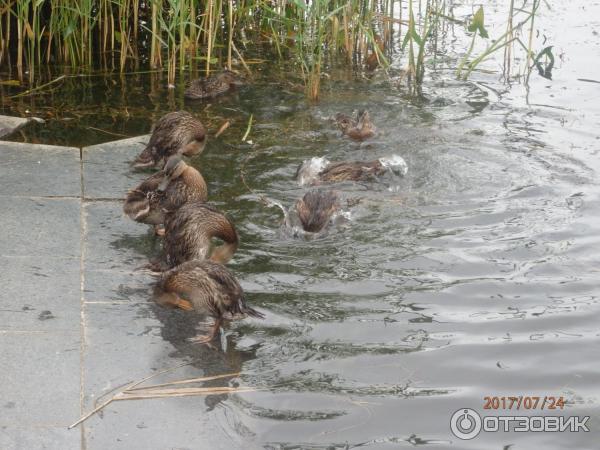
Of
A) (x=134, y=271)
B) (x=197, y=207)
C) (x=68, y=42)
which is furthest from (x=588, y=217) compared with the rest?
(x=68, y=42)

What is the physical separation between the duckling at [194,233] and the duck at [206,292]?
15.3 inches

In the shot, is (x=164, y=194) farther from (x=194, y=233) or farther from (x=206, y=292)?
(x=206, y=292)

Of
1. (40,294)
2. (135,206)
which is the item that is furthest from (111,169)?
(40,294)

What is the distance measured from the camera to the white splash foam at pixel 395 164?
7.43m

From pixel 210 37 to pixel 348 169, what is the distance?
2708 mm

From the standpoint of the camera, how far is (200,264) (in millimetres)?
5176

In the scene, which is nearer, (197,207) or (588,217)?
(197,207)

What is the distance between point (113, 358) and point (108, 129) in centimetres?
404

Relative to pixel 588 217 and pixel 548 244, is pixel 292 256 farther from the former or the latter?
pixel 588 217

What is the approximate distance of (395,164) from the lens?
7461 millimetres

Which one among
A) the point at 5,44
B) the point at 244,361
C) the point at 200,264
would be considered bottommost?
the point at 244,361

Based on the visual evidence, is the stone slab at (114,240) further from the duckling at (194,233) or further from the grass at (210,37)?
the grass at (210,37)

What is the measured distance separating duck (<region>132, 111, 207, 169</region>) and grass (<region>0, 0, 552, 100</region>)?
1.61 metres

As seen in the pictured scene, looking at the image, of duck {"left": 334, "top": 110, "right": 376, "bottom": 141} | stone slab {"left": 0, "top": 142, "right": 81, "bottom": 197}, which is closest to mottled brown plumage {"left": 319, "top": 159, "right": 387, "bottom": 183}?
duck {"left": 334, "top": 110, "right": 376, "bottom": 141}
